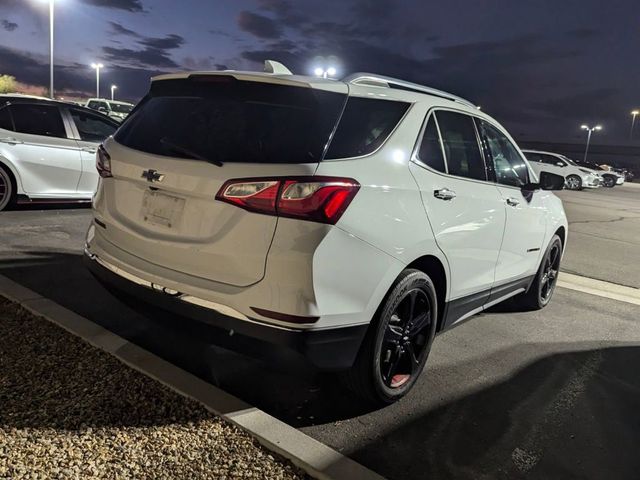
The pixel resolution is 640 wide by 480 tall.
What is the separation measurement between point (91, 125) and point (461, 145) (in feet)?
21.8

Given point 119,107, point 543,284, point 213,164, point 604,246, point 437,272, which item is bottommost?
point 604,246

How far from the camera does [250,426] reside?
2.78 m

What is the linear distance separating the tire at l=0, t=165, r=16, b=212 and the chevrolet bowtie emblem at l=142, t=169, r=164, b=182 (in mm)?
5740

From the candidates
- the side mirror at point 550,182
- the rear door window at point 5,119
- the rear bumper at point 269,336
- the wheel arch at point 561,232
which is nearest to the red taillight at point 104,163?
the rear bumper at point 269,336

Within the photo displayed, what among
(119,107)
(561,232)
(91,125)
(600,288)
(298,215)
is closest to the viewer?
(298,215)

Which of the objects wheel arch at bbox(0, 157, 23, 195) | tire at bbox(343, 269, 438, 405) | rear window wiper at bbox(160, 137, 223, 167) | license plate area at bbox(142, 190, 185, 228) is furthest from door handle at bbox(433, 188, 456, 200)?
wheel arch at bbox(0, 157, 23, 195)

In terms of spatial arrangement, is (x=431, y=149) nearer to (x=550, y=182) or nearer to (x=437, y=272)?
(x=437, y=272)

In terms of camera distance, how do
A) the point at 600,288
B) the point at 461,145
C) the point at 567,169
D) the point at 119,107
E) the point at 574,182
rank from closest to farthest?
the point at 461,145
the point at 600,288
the point at 119,107
the point at 574,182
the point at 567,169

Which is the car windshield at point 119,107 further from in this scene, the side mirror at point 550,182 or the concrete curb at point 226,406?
the side mirror at point 550,182

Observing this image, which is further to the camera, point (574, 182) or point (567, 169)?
point (567, 169)

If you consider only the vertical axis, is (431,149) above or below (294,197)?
above

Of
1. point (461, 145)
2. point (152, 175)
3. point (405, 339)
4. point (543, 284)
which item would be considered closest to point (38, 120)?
point (152, 175)

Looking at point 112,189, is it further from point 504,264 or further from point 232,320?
point 504,264

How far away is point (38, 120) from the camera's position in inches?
317
